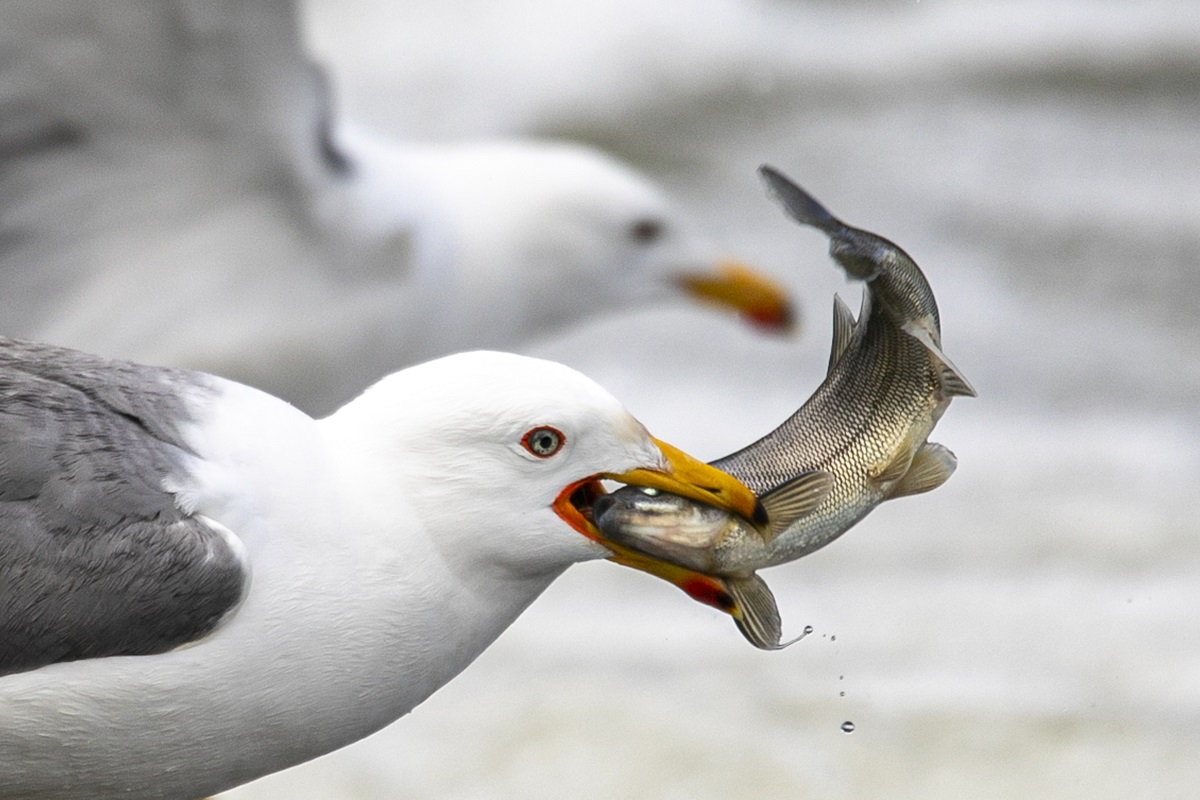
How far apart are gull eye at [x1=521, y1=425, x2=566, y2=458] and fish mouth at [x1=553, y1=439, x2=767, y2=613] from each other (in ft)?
0.19

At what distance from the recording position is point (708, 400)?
700 cm

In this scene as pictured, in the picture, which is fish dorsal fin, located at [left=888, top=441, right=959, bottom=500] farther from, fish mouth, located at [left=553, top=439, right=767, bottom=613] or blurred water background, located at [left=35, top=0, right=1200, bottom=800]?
blurred water background, located at [left=35, top=0, right=1200, bottom=800]

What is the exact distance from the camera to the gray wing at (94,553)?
2.02m

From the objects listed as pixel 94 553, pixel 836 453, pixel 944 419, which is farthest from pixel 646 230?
pixel 94 553

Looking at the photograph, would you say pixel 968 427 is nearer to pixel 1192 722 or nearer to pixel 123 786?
pixel 1192 722

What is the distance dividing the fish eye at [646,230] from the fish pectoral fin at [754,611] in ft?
9.91

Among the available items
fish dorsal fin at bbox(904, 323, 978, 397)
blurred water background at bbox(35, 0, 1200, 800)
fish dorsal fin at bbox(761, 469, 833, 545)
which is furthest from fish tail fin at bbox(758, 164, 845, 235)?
blurred water background at bbox(35, 0, 1200, 800)

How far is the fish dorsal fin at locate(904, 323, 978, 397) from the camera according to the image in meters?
2.20

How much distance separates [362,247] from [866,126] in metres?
4.66

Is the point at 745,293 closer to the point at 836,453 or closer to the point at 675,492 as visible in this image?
the point at 836,453

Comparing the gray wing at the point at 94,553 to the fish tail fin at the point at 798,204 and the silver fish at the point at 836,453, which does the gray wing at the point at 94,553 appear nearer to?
the silver fish at the point at 836,453

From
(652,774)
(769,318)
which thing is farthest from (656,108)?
(652,774)

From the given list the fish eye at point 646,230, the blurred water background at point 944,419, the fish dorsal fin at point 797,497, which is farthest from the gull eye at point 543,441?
the fish eye at point 646,230

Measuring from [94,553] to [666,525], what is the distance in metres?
0.66
